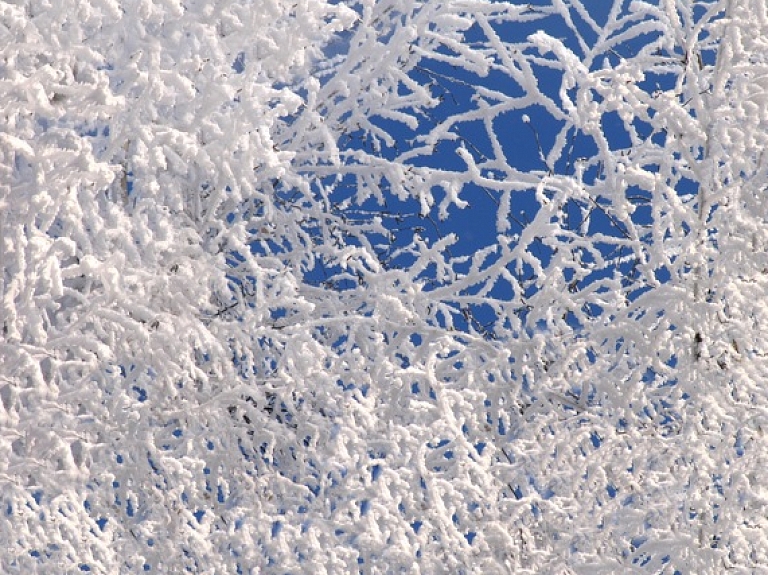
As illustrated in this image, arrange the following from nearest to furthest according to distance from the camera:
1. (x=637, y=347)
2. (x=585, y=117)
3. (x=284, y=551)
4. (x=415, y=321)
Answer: (x=585, y=117), (x=637, y=347), (x=284, y=551), (x=415, y=321)

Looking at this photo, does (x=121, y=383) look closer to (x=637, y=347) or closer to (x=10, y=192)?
(x=10, y=192)

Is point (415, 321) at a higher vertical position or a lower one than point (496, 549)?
higher

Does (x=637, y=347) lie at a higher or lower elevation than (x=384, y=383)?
higher

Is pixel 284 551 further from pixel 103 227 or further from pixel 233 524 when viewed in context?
pixel 103 227

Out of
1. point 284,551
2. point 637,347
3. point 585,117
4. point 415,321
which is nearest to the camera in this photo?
point 585,117

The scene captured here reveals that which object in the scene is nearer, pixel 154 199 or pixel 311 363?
pixel 311 363

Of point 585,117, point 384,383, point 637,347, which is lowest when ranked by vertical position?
point 384,383

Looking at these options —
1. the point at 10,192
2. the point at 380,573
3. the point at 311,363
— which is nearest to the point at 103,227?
the point at 10,192

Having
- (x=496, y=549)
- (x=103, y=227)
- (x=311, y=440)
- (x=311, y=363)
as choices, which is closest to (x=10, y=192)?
(x=103, y=227)

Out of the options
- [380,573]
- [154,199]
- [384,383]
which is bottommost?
[380,573]
